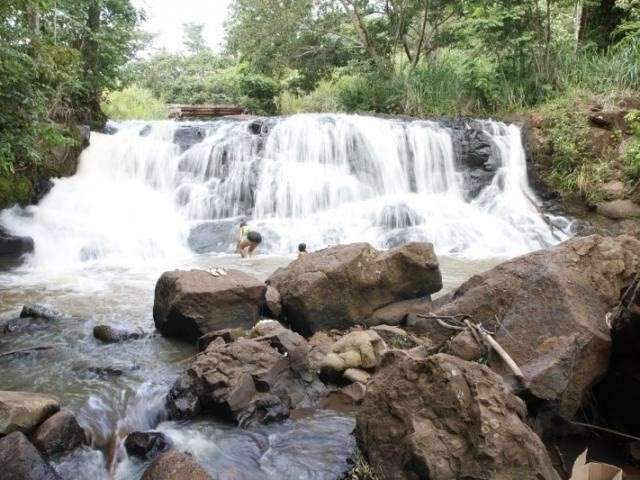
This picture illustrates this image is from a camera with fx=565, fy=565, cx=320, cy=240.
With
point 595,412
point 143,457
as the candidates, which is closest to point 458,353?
point 595,412

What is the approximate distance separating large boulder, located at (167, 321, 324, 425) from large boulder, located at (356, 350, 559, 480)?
115cm

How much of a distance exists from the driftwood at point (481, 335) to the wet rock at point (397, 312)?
1272mm

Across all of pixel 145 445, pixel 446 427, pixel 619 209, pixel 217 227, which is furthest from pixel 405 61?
pixel 446 427

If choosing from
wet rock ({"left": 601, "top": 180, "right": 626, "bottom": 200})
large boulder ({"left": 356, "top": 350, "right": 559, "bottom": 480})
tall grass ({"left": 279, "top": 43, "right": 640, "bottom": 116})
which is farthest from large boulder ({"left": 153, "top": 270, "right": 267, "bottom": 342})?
tall grass ({"left": 279, "top": 43, "right": 640, "bottom": 116})

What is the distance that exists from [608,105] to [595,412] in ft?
36.3

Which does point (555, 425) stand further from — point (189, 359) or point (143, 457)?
point (189, 359)

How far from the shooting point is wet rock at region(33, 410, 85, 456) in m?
3.85

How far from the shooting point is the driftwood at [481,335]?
404cm

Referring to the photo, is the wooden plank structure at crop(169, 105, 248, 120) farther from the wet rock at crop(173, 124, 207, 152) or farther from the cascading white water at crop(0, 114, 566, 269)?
the wet rock at crop(173, 124, 207, 152)

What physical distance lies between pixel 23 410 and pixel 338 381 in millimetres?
2520

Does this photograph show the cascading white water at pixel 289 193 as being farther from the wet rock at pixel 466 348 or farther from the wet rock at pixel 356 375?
the wet rock at pixel 466 348

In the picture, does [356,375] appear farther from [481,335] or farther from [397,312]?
[397,312]

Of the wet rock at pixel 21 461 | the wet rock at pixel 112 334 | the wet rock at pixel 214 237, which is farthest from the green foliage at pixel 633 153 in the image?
the wet rock at pixel 21 461

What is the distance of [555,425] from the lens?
162 inches
